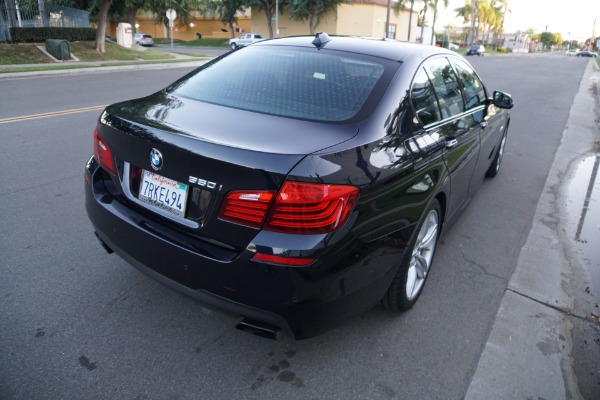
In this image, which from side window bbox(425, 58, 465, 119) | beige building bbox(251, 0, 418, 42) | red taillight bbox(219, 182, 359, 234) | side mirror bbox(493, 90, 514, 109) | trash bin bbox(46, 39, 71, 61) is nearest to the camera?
red taillight bbox(219, 182, 359, 234)

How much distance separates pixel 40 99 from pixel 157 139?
9369mm

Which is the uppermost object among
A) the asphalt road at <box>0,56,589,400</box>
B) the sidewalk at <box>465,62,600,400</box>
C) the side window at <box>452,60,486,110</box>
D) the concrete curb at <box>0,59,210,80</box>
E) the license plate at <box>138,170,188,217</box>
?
the side window at <box>452,60,486,110</box>

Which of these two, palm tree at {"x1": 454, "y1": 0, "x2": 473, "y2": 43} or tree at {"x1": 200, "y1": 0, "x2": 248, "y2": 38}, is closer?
tree at {"x1": 200, "y1": 0, "x2": 248, "y2": 38}

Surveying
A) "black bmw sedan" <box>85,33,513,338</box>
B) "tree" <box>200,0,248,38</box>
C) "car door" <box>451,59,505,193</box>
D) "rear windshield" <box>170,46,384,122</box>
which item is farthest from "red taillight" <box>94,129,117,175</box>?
"tree" <box>200,0,248,38</box>

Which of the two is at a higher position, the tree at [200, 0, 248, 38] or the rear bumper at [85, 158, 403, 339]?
the tree at [200, 0, 248, 38]

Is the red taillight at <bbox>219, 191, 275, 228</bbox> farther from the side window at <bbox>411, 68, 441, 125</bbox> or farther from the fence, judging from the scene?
the fence

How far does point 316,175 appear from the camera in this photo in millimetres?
2012

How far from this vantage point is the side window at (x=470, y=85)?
3.93 metres

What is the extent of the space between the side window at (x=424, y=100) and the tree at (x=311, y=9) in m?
47.4

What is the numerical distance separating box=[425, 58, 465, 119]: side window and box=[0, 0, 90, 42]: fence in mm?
23483

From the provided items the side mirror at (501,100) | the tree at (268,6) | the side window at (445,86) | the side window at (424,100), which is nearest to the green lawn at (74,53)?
the side mirror at (501,100)

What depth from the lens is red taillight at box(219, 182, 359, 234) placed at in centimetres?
200

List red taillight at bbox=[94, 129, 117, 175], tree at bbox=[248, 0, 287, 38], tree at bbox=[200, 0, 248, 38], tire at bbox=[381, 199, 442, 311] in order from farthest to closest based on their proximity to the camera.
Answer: tree at bbox=[200, 0, 248, 38] < tree at bbox=[248, 0, 287, 38] < tire at bbox=[381, 199, 442, 311] < red taillight at bbox=[94, 129, 117, 175]

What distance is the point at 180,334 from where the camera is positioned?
266 centimetres
